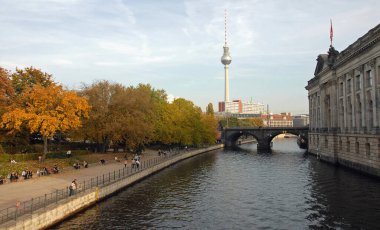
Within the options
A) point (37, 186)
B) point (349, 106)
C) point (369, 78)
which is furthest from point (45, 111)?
point (349, 106)

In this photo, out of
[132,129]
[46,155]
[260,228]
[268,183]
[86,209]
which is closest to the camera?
[260,228]

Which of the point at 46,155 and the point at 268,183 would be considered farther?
the point at 46,155

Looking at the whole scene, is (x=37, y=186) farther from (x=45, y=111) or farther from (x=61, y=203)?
(x=45, y=111)

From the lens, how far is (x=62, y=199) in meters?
33.6

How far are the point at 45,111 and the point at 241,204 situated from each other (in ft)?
109

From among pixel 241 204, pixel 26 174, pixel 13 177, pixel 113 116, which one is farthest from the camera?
pixel 113 116

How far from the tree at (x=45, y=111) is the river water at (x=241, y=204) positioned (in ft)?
51.3

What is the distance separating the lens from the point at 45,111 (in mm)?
55969

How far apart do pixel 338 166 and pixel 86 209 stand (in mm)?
53434

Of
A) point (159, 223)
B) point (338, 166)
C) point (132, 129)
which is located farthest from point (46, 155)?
point (338, 166)

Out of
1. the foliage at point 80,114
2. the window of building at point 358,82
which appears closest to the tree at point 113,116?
the foliage at point 80,114

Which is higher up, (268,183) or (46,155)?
(46,155)

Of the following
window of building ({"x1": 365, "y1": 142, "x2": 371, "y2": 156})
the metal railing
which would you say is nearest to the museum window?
window of building ({"x1": 365, "y1": 142, "x2": 371, "y2": 156})

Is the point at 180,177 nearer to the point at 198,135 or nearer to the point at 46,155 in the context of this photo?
the point at 46,155
